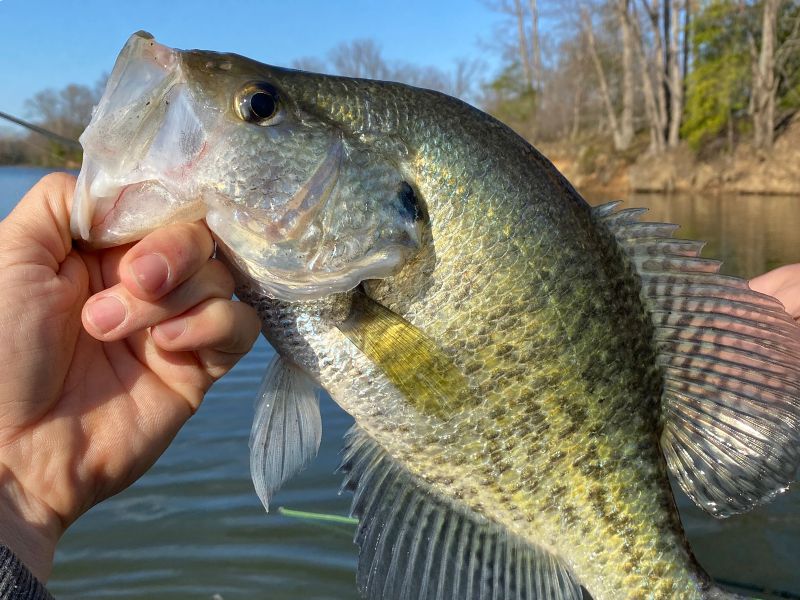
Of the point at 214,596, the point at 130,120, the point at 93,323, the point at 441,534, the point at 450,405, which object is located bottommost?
the point at 214,596

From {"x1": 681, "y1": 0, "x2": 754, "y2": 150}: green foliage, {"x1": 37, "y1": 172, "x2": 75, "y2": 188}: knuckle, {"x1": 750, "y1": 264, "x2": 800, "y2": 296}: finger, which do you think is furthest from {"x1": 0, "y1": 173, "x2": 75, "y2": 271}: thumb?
{"x1": 681, "y1": 0, "x2": 754, "y2": 150}: green foliage

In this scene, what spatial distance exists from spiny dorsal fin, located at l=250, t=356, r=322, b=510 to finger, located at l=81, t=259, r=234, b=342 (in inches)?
12.7

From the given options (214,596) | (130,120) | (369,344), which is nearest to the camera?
(130,120)

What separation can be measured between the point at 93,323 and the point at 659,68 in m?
34.5

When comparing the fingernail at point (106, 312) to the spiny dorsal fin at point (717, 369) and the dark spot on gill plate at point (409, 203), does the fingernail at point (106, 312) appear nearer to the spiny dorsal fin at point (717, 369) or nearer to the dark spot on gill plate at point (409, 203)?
the dark spot on gill plate at point (409, 203)

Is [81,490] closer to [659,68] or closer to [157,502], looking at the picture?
[157,502]

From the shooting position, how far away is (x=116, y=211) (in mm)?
A: 1677

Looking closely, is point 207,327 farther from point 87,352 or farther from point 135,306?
point 87,352

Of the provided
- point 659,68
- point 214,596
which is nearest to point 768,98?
point 659,68

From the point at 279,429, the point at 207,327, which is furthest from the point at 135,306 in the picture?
the point at 279,429

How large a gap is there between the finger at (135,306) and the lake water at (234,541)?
7.07 feet

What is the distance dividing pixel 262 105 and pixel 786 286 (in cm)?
243

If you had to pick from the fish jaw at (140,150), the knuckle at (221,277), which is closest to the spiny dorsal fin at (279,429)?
the knuckle at (221,277)

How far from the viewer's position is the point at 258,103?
1.75 meters
